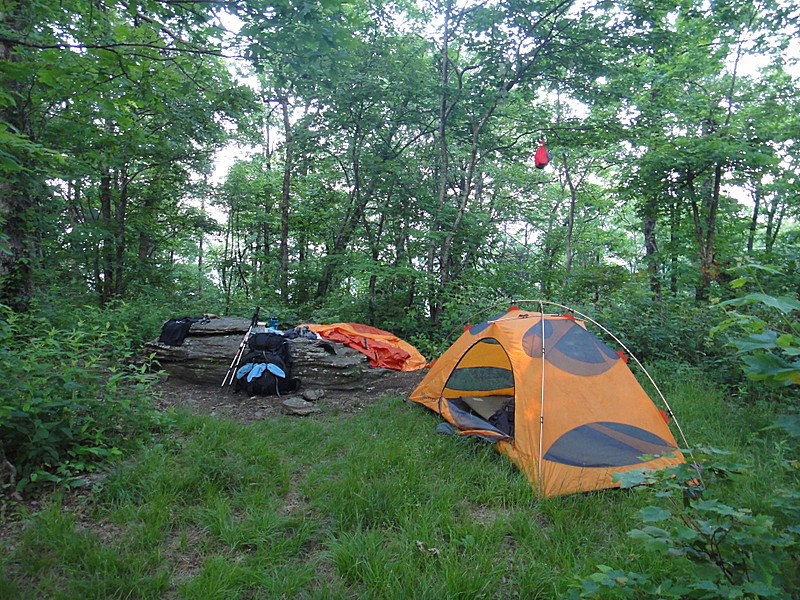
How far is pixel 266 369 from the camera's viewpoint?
18.1 feet

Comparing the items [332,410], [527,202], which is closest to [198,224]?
[332,410]

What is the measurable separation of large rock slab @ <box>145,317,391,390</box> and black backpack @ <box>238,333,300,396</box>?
6.4 inches

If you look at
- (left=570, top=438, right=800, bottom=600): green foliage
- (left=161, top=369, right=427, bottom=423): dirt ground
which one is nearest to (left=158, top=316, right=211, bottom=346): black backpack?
(left=161, top=369, right=427, bottom=423): dirt ground

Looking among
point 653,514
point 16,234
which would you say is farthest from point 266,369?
point 653,514

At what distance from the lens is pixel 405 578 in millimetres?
2213

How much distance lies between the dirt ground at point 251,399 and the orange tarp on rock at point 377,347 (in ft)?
1.89

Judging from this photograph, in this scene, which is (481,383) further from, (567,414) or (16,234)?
(16,234)

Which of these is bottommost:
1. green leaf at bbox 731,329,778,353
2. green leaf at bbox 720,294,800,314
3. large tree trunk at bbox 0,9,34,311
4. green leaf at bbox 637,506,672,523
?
green leaf at bbox 637,506,672,523

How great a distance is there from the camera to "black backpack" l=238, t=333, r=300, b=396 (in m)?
5.47

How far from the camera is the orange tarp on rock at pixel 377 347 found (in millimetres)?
6832

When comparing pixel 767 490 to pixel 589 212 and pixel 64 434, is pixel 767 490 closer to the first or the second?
pixel 64 434

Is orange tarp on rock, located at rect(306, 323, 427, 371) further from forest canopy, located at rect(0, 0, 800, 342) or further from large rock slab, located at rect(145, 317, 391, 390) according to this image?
forest canopy, located at rect(0, 0, 800, 342)

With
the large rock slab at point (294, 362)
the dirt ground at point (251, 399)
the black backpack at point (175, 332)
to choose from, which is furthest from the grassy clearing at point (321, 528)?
the black backpack at point (175, 332)

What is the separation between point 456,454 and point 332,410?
1.92 meters
